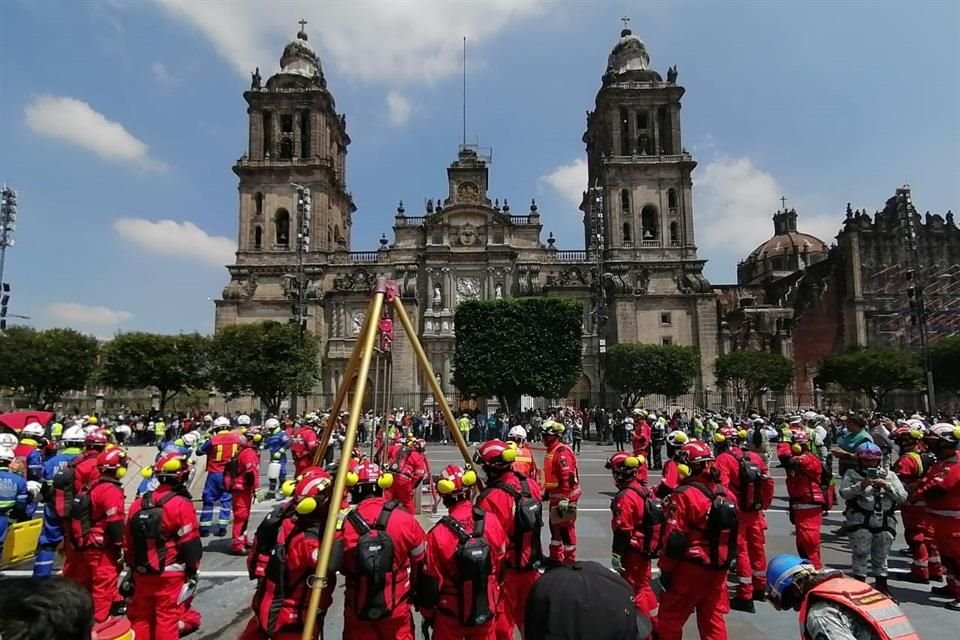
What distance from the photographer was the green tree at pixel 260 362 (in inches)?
1404

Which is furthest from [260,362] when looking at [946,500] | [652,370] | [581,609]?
[581,609]

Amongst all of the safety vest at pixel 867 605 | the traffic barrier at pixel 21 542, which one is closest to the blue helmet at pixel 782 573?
the safety vest at pixel 867 605

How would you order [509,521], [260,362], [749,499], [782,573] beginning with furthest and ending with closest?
1. [260,362]
2. [749,499]
3. [509,521]
4. [782,573]

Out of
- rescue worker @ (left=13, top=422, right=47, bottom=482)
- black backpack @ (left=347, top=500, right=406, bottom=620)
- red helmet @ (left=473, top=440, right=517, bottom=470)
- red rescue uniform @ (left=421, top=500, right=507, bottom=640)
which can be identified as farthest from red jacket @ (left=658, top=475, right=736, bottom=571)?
rescue worker @ (left=13, top=422, right=47, bottom=482)

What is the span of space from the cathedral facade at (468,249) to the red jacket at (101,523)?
4069 centimetres

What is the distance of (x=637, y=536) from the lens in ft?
19.6

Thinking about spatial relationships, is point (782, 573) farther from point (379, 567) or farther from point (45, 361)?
point (45, 361)

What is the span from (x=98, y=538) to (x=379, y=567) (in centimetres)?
364

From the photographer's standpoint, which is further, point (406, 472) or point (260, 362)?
point (260, 362)

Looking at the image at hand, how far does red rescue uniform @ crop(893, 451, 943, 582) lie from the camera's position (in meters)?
8.02

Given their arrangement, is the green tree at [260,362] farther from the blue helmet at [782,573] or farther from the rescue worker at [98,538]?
the blue helmet at [782,573]

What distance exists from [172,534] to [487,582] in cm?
278

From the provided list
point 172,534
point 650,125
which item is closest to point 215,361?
point 172,534

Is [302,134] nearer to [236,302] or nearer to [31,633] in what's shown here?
[236,302]
